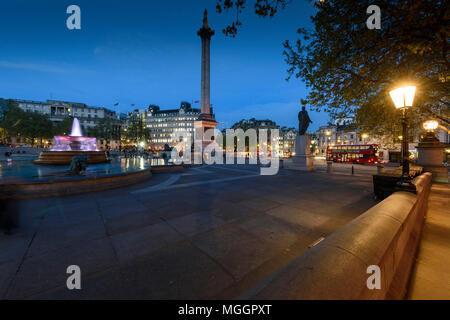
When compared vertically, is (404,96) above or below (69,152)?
above

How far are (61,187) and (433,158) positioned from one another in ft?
68.3

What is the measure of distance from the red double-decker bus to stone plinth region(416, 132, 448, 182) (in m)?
19.6

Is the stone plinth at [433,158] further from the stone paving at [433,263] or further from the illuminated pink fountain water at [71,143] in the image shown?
the illuminated pink fountain water at [71,143]

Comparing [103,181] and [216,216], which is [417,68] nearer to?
[216,216]

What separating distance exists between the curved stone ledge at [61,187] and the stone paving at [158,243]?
25.8 inches

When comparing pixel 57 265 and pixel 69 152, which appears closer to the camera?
pixel 57 265

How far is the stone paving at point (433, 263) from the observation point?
2.37m

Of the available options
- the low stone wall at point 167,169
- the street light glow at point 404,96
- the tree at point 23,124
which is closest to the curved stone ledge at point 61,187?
the low stone wall at point 167,169

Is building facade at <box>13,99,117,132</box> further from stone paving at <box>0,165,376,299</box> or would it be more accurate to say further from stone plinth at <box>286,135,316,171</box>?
stone paving at <box>0,165,376,299</box>

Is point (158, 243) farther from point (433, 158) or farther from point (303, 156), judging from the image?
point (433, 158)

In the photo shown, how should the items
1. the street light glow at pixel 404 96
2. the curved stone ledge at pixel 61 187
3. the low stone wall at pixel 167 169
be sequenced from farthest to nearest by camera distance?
the low stone wall at pixel 167 169 < the curved stone ledge at pixel 61 187 < the street light glow at pixel 404 96

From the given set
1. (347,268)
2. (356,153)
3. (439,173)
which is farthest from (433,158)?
(356,153)

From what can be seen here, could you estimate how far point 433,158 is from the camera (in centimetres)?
1099

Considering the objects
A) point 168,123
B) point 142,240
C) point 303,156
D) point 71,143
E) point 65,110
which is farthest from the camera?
point 168,123
